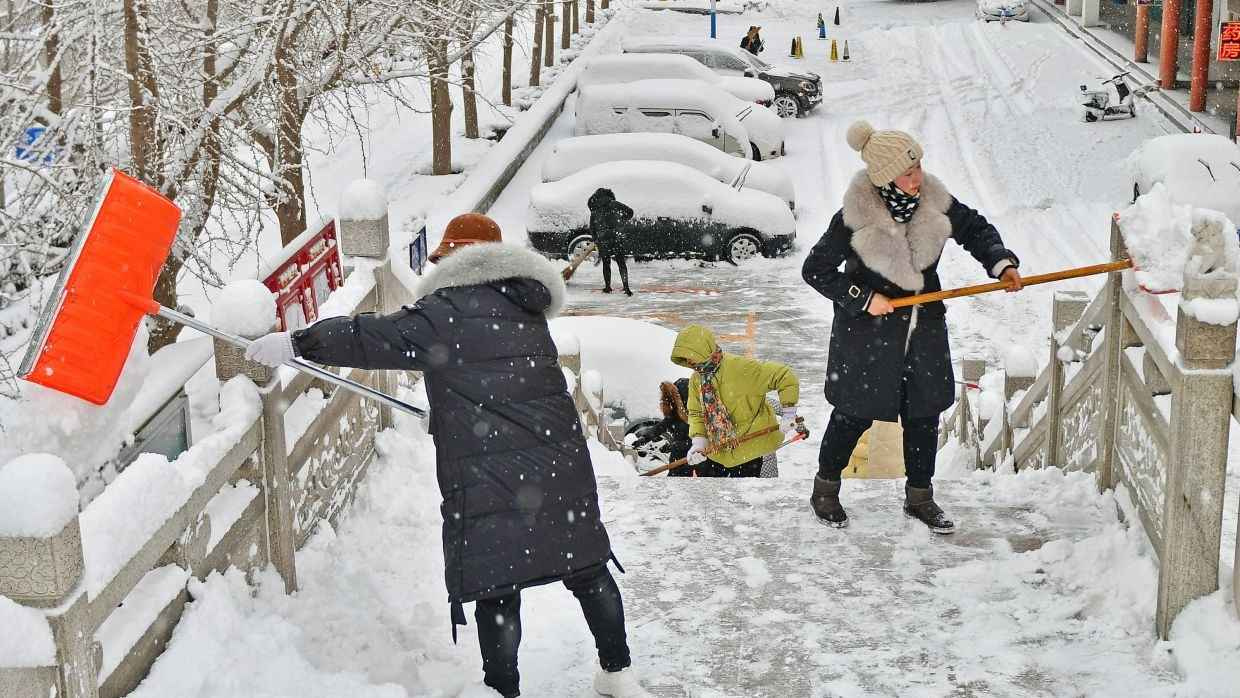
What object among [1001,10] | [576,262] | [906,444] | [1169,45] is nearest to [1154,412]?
[906,444]

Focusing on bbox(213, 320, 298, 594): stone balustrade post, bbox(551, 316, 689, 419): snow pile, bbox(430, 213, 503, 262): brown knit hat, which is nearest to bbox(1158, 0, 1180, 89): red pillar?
bbox(551, 316, 689, 419): snow pile

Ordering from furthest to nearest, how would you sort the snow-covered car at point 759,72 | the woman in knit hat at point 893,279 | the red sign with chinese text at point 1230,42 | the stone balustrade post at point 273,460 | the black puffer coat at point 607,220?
the snow-covered car at point 759,72, the red sign with chinese text at point 1230,42, the black puffer coat at point 607,220, the woman in knit hat at point 893,279, the stone balustrade post at point 273,460

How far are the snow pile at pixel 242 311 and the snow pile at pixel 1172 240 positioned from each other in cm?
306

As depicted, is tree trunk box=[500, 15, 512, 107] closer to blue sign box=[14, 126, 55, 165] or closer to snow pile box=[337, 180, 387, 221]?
blue sign box=[14, 126, 55, 165]

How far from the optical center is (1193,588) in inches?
193

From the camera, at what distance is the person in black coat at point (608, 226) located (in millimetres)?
17997

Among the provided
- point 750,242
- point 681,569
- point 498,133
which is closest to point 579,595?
point 681,569

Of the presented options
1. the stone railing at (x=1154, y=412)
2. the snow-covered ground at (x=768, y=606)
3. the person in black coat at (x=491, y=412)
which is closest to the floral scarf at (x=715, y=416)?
the snow-covered ground at (x=768, y=606)

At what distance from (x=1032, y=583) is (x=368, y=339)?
2.84 m

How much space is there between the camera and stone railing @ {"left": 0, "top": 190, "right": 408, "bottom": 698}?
3500 mm

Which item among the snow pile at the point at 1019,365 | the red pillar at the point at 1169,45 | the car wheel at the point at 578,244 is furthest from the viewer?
the red pillar at the point at 1169,45

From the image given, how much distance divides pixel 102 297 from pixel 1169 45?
29.5 metres

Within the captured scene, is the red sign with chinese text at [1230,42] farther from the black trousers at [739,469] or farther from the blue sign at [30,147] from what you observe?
the blue sign at [30,147]

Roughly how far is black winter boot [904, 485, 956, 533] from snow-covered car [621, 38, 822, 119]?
75.4 feet
